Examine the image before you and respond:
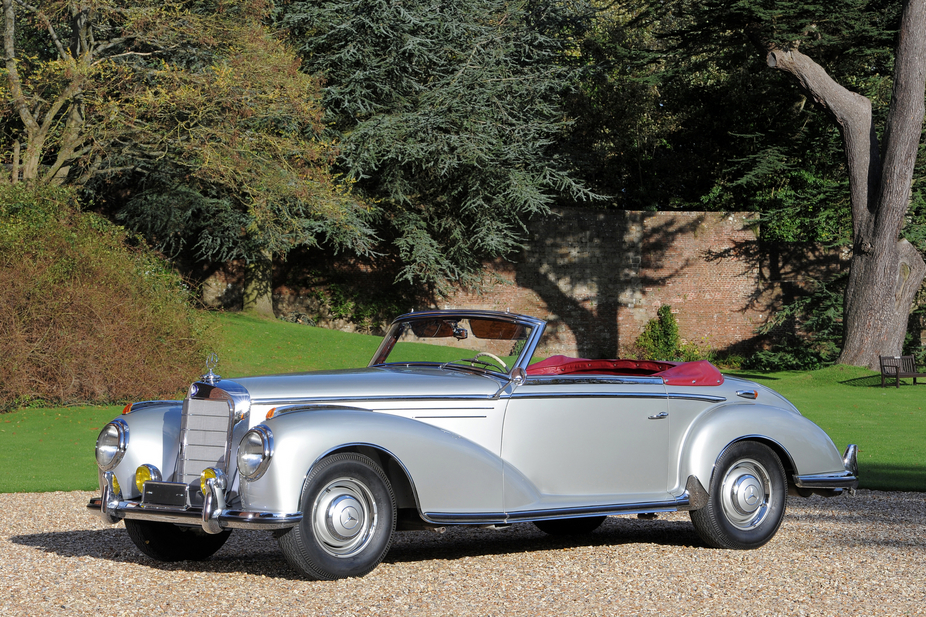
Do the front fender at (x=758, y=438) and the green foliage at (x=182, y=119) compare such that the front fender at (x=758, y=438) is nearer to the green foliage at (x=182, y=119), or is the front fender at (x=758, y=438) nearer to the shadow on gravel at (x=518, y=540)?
the shadow on gravel at (x=518, y=540)

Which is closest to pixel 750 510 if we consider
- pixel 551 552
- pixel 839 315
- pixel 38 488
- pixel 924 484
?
pixel 551 552

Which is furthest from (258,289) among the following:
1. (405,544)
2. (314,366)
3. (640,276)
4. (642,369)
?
(642,369)

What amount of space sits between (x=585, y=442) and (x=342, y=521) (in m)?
1.57

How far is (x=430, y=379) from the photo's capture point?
531 centimetres

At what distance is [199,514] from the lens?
4.66 metres

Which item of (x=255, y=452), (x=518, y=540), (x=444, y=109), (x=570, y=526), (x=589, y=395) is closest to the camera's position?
(x=255, y=452)

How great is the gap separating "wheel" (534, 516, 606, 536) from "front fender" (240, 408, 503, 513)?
4.83 feet

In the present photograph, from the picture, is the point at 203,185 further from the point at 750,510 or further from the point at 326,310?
the point at 750,510

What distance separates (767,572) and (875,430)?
8.04m

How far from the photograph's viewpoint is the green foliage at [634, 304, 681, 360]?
24359mm

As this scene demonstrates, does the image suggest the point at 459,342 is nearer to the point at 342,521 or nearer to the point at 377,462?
the point at 377,462

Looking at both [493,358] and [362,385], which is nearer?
[362,385]

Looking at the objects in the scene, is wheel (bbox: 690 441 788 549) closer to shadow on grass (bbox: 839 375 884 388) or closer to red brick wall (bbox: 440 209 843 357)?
shadow on grass (bbox: 839 375 884 388)

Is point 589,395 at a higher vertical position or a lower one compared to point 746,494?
higher
